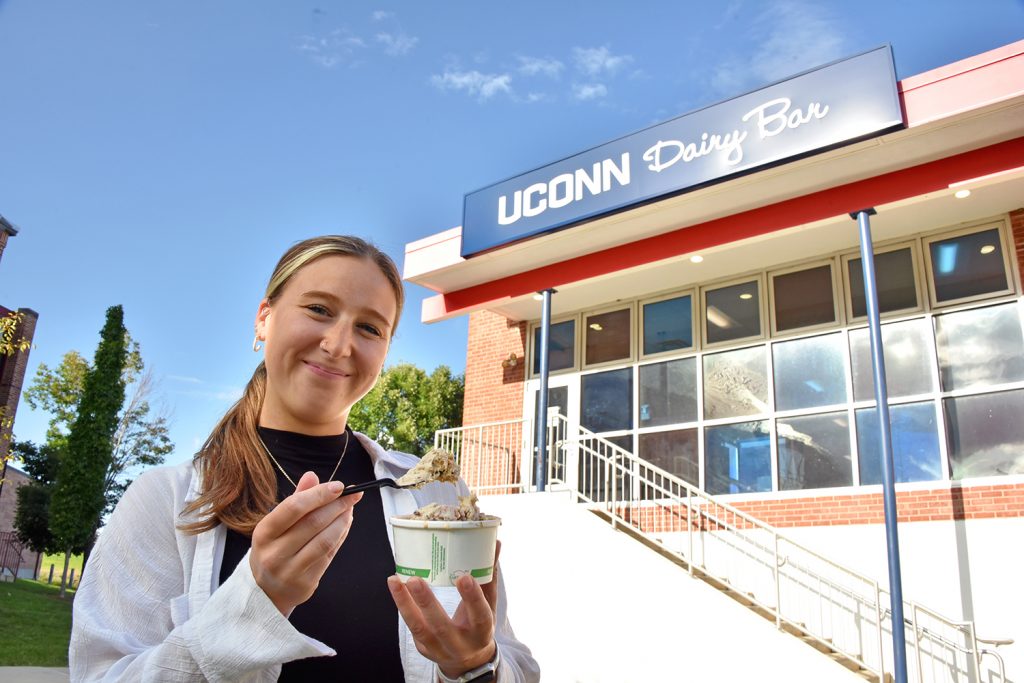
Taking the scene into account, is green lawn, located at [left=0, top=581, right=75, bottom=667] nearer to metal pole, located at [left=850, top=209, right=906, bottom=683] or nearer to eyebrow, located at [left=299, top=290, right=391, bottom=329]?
metal pole, located at [left=850, top=209, right=906, bottom=683]

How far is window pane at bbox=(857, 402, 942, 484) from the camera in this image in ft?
27.5

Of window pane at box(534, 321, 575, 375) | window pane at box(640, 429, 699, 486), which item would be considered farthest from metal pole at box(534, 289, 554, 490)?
window pane at box(534, 321, 575, 375)

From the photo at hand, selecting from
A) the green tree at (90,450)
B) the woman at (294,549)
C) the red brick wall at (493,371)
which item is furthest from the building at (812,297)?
the green tree at (90,450)

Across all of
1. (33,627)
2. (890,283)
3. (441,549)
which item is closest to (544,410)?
(890,283)

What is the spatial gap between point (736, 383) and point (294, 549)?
941cm

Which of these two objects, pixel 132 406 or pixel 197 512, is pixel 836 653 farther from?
pixel 132 406

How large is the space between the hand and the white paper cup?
0.27 ft

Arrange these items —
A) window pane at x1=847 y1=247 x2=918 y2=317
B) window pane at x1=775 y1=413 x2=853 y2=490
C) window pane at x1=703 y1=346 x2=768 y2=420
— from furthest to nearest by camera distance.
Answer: window pane at x1=703 y1=346 x2=768 y2=420, window pane at x1=847 y1=247 x2=918 y2=317, window pane at x1=775 y1=413 x2=853 y2=490

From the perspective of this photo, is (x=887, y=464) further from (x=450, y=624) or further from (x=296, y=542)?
(x=296, y=542)

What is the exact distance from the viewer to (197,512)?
5.03ft

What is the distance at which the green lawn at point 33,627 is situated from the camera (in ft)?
43.5

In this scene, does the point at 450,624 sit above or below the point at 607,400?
below

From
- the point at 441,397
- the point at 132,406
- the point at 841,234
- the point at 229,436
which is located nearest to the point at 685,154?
the point at 841,234

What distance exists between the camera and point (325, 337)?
1675 millimetres
